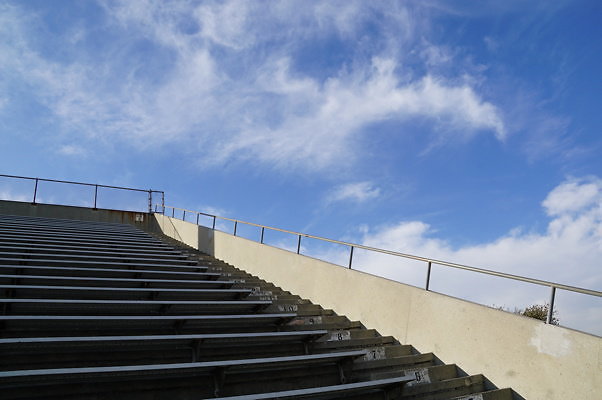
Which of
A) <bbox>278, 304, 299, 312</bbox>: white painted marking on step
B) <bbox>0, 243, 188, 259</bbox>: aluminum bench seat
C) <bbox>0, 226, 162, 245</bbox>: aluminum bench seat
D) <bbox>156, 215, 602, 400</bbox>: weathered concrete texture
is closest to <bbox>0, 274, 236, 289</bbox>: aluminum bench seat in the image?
<bbox>278, 304, 299, 312</bbox>: white painted marking on step

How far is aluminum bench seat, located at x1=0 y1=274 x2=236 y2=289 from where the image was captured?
6172 millimetres

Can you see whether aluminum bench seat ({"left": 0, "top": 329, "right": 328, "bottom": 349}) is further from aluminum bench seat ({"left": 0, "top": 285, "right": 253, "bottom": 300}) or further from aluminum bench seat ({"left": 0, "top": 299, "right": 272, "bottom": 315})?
aluminum bench seat ({"left": 0, "top": 285, "right": 253, "bottom": 300})

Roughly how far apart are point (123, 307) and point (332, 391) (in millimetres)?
3020

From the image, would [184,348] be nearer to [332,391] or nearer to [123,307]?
[123,307]

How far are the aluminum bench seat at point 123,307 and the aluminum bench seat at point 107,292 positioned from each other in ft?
1.24

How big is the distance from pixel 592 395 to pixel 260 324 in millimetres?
3820

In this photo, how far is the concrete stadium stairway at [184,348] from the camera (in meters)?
3.82

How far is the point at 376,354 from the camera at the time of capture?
18.2 ft

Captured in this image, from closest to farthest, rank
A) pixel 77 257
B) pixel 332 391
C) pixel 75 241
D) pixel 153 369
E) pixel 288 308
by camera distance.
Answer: pixel 153 369, pixel 332 391, pixel 288 308, pixel 77 257, pixel 75 241

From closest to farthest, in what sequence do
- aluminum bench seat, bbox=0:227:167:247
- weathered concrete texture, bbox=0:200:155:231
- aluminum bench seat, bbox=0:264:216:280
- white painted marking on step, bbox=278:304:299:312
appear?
aluminum bench seat, bbox=0:264:216:280 < white painted marking on step, bbox=278:304:299:312 < aluminum bench seat, bbox=0:227:167:247 < weathered concrete texture, bbox=0:200:155:231

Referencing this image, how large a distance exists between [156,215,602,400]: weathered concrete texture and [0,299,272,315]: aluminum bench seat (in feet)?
4.98

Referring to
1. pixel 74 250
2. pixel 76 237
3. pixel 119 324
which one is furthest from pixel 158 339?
pixel 76 237

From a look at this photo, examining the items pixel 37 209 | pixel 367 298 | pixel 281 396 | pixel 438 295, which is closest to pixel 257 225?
pixel 367 298

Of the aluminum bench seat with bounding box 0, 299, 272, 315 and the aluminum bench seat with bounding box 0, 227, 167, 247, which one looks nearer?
the aluminum bench seat with bounding box 0, 299, 272, 315
